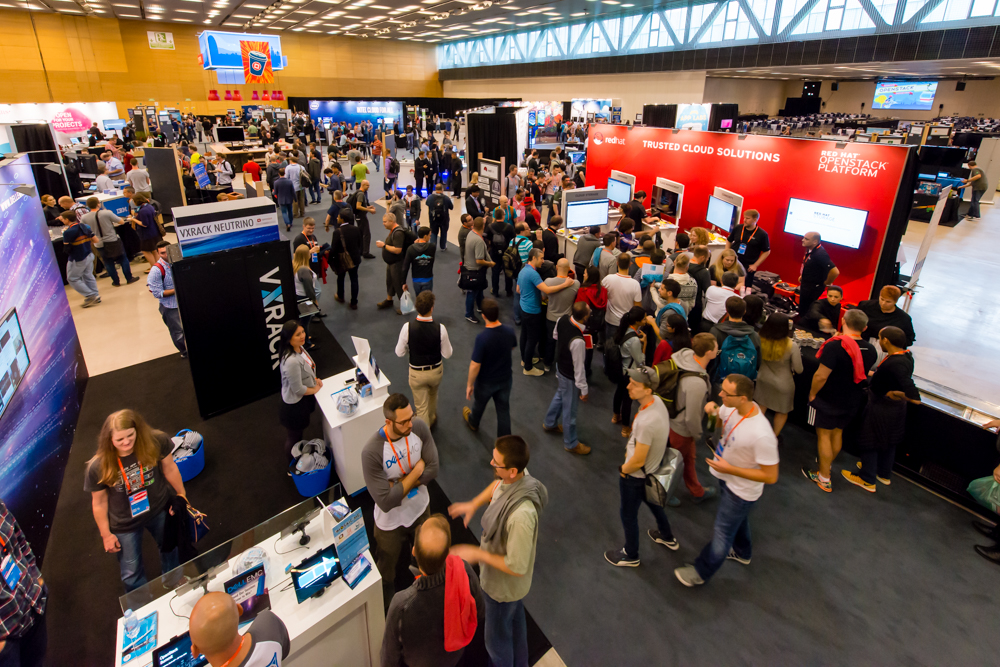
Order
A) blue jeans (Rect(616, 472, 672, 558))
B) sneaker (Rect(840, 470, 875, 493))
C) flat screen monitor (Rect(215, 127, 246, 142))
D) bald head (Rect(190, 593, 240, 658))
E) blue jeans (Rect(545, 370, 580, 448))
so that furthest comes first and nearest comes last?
flat screen monitor (Rect(215, 127, 246, 142)) < blue jeans (Rect(545, 370, 580, 448)) < sneaker (Rect(840, 470, 875, 493)) < blue jeans (Rect(616, 472, 672, 558)) < bald head (Rect(190, 593, 240, 658))

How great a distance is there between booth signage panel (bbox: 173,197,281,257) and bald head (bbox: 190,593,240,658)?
11.5ft

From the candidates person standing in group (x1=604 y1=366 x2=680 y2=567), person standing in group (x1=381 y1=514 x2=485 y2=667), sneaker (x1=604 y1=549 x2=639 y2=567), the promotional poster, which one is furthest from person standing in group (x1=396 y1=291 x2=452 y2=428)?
the promotional poster

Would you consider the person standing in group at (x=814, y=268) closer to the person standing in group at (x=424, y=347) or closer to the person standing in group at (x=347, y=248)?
the person standing in group at (x=424, y=347)

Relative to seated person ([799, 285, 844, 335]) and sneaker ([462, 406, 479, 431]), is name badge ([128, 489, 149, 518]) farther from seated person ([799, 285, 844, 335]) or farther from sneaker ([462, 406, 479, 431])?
seated person ([799, 285, 844, 335])

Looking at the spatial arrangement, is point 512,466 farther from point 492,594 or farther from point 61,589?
point 61,589

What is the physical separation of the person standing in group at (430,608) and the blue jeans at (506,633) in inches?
15.6

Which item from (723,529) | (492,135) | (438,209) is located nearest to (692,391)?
(723,529)

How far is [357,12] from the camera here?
789 inches

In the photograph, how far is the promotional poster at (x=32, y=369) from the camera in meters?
3.14

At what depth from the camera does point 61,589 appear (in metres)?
3.04

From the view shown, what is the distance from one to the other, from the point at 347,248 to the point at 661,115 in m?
11.2

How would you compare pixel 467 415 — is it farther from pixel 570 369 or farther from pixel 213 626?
pixel 213 626

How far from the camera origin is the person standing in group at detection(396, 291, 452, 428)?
3621 mm

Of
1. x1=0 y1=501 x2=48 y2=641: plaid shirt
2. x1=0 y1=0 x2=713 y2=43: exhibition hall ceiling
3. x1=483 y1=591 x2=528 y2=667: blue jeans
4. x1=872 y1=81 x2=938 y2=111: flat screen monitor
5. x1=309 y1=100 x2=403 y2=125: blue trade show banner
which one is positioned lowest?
x1=483 y1=591 x2=528 y2=667: blue jeans
